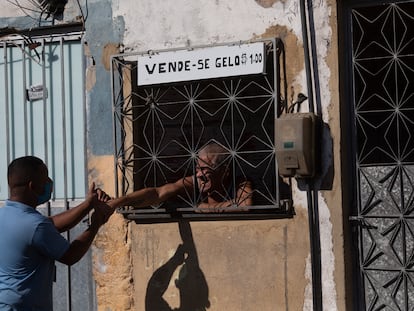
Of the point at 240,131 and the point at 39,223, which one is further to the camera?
the point at 240,131

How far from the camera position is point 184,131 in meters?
6.17

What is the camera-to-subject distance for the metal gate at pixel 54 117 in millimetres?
6391

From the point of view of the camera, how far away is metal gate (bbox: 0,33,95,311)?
639 centimetres

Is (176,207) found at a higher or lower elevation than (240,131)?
lower

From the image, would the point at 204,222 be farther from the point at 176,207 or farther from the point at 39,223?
the point at 39,223

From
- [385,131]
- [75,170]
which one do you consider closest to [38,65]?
[75,170]

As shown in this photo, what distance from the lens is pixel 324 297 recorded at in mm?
5609

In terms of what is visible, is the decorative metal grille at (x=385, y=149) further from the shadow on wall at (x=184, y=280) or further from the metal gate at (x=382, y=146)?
the shadow on wall at (x=184, y=280)

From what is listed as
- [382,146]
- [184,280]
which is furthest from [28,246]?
[382,146]

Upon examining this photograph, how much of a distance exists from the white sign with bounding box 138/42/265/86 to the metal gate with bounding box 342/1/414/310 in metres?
0.59

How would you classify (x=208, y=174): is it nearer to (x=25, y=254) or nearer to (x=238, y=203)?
(x=238, y=203)

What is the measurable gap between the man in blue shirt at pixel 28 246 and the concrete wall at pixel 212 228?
1.05 metres

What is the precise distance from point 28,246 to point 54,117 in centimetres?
177

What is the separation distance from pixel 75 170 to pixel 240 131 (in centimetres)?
121
